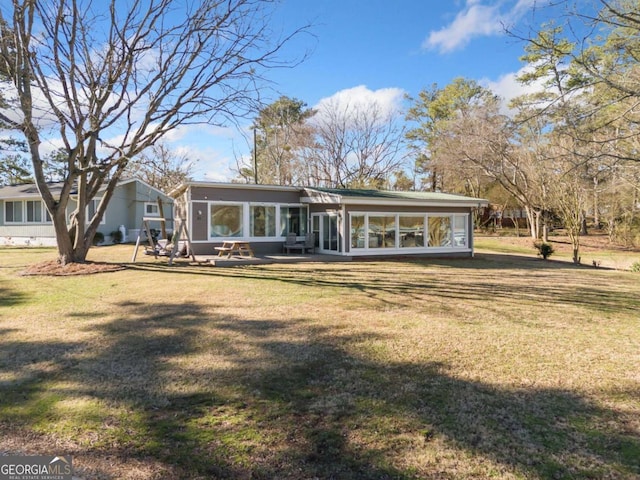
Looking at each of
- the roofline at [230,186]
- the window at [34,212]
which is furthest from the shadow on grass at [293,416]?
the window at [34,212]

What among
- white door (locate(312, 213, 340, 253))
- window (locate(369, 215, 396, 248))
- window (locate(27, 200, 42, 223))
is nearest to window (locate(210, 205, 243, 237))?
white door (locate(312, 213, 340, 253))

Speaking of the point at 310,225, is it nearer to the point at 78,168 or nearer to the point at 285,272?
the point at 285,272

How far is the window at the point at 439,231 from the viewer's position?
17859mm

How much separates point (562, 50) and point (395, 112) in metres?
23.0

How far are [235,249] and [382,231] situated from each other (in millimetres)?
5938

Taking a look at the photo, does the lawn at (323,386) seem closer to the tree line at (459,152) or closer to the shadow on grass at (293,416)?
the shadow on grass at (293,416)

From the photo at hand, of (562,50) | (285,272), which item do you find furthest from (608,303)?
(285,272)

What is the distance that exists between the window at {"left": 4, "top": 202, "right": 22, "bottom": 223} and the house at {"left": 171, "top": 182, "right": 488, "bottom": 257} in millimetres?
11556

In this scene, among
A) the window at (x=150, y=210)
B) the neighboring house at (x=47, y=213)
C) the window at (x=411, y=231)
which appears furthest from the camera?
the window at (x=150, y=210)

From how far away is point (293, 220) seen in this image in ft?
57.9

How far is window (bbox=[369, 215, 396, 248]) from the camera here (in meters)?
16.7

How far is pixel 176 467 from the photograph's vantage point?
2.63m

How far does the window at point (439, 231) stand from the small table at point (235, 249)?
25.3ft

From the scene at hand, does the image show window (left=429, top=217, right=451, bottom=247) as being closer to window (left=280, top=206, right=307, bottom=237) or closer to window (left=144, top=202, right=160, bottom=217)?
window (left=280, top=206, right=307, bottom=237)
